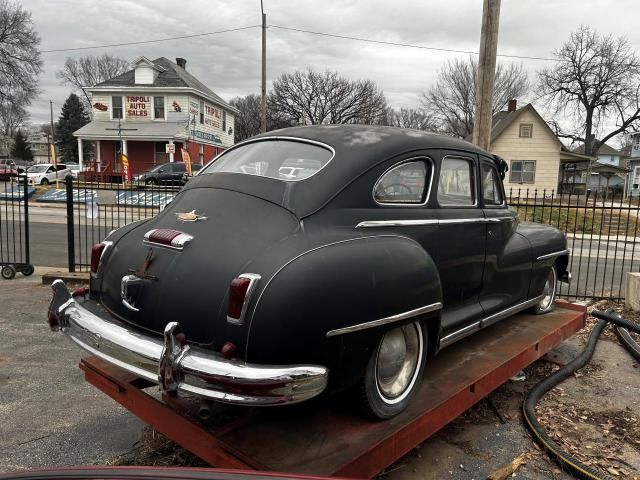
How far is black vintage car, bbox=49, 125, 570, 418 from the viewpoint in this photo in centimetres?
222

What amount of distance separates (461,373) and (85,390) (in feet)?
9.57

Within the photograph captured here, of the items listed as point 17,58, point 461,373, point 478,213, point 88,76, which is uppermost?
point 88,76

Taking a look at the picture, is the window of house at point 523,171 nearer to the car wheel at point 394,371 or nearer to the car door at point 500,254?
the car door at point 500,254

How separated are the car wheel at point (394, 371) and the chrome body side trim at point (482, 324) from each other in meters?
0.31

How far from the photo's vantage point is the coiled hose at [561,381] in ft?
9.62

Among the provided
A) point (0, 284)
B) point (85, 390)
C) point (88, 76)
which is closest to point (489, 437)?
point (85, 390)

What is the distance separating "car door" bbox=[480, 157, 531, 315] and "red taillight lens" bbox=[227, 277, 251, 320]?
2.13 m

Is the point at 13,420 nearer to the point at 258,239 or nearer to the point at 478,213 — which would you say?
the point at 258,239

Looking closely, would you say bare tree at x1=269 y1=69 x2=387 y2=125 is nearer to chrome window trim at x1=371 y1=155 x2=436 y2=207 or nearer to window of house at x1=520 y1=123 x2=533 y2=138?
window of house at x1=520 y1=123 x2=533 y2=138

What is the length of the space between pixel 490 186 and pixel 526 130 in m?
29.9

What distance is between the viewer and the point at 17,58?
37.7 meters

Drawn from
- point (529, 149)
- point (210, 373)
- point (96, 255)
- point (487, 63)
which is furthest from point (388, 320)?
point (529, 149)

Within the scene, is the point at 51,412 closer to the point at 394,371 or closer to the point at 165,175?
the point at 394,371

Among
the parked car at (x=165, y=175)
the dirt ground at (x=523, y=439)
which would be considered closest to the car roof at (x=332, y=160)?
the dirt ground at (x=523, y=439)
